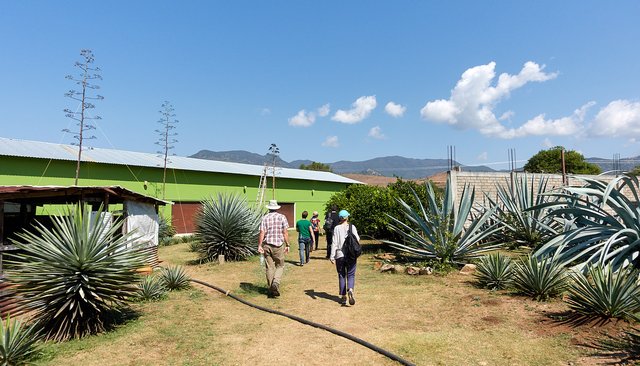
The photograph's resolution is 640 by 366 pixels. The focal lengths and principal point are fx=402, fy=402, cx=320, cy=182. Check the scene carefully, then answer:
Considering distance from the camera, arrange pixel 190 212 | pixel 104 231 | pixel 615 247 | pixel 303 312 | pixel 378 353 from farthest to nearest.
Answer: pixel 190 212 → pixel 615 247 → pixel 303 312 → pixel 104 231 → pixel 378 353

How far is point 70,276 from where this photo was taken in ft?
18.0

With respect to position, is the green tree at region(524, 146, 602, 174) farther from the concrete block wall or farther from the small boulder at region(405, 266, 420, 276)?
the small boulder at region(405, 266, 420, 276)

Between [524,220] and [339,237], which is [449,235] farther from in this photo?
[339,237]

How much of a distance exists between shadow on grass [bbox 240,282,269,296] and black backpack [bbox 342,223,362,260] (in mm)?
2263

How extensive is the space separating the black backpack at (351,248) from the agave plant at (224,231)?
692cm

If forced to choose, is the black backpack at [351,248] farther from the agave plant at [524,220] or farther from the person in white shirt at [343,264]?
the agave plant at [524,220]

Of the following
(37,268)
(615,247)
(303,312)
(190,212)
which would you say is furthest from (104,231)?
(190,212)

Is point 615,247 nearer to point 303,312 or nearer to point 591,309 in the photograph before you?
point 591,309

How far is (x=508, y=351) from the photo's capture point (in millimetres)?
4727

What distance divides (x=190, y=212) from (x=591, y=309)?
77.5 ft

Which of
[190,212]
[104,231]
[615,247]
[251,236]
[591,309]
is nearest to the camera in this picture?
[591,309]

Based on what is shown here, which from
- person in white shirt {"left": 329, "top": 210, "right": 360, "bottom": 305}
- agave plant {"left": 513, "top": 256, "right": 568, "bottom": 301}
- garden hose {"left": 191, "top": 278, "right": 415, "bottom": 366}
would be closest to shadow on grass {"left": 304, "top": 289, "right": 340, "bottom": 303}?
person in white shirt {"left": 329, "top": 210, "right": 360, "bottom": 305}

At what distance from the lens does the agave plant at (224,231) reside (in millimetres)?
13086

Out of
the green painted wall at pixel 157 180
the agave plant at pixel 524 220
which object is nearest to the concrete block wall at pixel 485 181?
the agave plant at pixel 524 220
